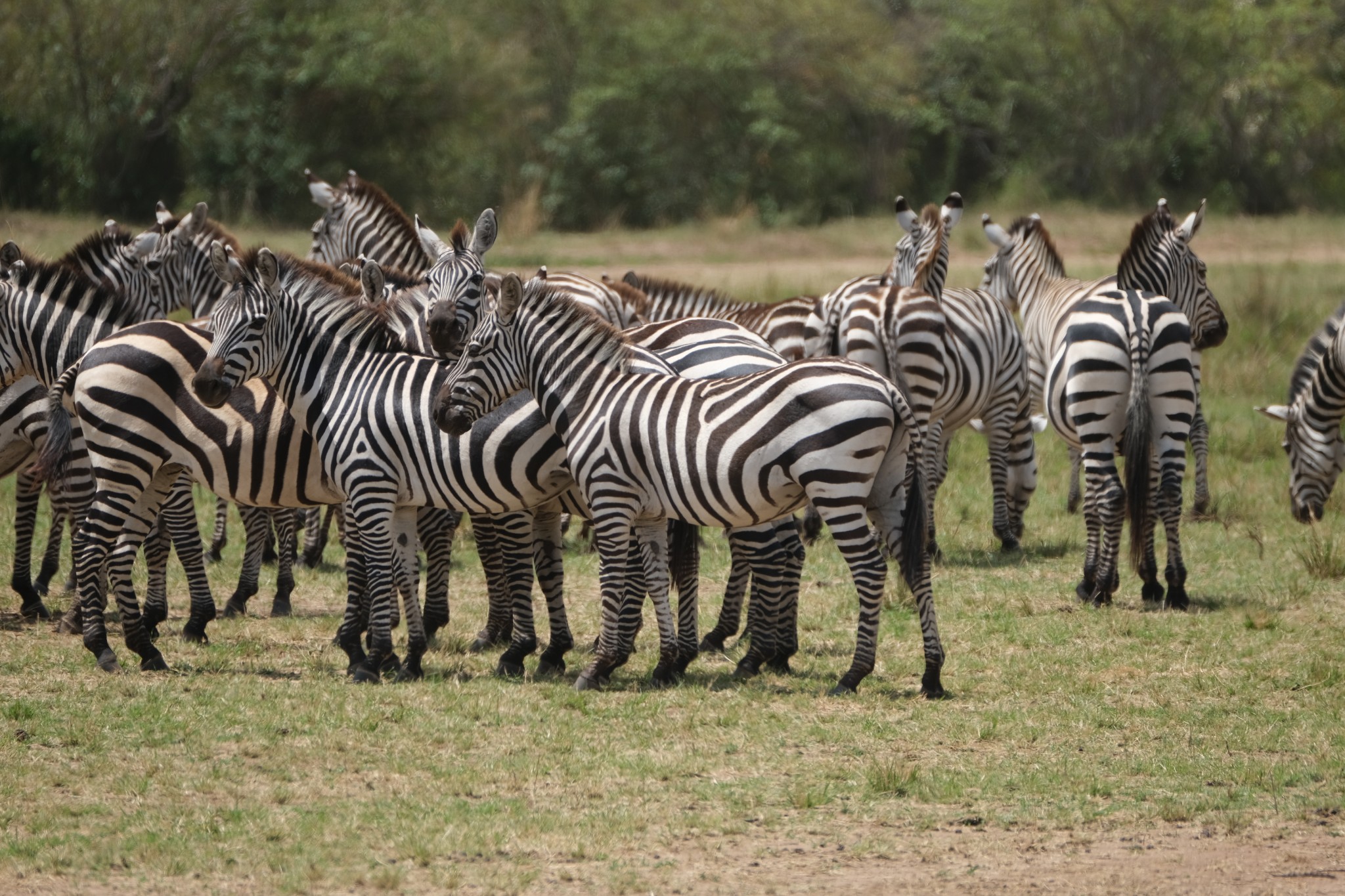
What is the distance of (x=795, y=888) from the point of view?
18.1ft

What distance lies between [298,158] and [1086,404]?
29129mm

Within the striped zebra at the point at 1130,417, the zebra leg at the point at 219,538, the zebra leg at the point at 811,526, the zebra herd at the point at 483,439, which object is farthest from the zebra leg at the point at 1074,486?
the zebra leg at the point at 219,538

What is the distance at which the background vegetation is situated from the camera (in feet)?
116

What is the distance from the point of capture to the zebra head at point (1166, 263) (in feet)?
39.1

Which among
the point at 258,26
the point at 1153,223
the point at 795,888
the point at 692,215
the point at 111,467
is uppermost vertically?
the point at 258,26

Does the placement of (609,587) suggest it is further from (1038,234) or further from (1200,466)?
(1200,466)

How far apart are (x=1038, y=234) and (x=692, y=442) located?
7337mm

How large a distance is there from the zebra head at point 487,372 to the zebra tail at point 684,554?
1.33 m

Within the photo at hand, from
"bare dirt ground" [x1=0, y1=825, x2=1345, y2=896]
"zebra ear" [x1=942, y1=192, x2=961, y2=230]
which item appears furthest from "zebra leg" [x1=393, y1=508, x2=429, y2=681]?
"zebra ear" [x1=942, y1=192, x2=961, y2=230]

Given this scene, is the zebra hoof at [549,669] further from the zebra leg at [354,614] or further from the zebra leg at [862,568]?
the zebra leg at [862,568]

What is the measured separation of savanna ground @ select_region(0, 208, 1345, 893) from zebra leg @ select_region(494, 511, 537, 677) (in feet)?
1.24

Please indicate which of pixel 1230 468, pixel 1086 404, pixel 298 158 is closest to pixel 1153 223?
pixel 1086 404

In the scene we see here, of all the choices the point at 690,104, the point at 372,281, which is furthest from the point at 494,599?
the point at 690,104

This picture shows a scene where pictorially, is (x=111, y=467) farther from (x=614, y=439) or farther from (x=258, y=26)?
(x=258, y=26)
